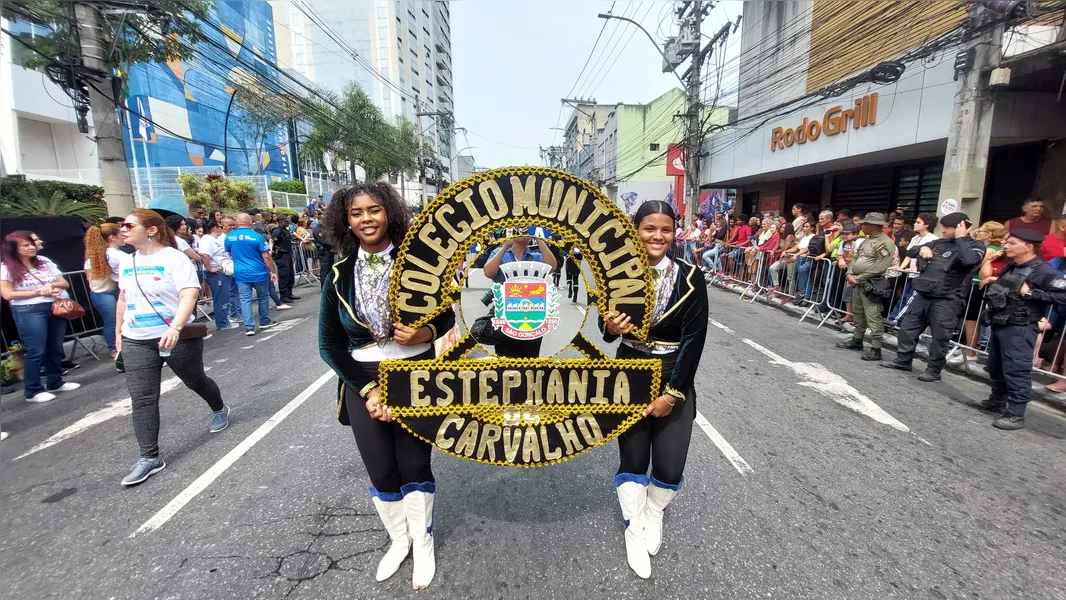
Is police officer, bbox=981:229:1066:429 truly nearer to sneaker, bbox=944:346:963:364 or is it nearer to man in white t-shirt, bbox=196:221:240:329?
sneaker, bbox=944:346:963:364

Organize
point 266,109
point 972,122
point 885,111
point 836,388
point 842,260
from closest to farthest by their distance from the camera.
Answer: point 836,388 → point 972,122 → point 842,260 → point 885,111 → point 266,109

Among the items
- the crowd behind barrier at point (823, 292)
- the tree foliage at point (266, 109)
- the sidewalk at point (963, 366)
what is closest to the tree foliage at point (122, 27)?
the crowd behind barrier at point (823, 292)

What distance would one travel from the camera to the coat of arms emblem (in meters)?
2.07

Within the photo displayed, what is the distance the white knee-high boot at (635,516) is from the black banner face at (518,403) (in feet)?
1.20

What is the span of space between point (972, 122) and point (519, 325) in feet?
30.9

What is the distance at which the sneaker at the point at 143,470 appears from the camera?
127 inches

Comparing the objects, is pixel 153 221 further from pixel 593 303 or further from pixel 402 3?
pixel 402 3

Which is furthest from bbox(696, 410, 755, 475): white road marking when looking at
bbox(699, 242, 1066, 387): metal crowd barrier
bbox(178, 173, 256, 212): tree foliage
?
bbox(178, 173, 256, 212): tree foliage

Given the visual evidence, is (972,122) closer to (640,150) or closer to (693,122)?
(693,122)

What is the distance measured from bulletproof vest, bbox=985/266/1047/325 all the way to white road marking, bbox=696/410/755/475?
2821 millimetres

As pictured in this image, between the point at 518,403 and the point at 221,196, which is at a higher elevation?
the point at 221,196

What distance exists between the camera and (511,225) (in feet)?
6.23

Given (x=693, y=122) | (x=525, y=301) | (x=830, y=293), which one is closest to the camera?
(x=525, y=301)

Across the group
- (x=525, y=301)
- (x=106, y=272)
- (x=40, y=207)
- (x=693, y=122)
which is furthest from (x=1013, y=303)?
(x=693, y=122)
